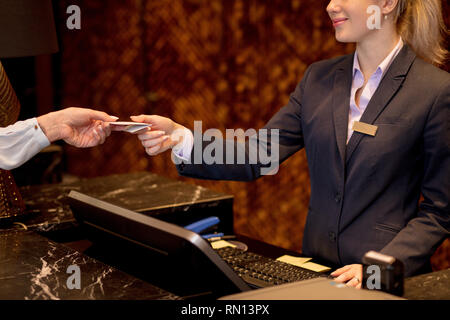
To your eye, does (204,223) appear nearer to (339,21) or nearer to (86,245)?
(86,245)

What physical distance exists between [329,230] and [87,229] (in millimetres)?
872

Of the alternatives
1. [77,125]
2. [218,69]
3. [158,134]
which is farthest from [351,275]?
[218,69]

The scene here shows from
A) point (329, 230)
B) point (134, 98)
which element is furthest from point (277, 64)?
point (329, 230)

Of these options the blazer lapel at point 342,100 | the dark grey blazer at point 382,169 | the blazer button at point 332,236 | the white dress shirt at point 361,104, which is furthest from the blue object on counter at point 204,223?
the blazer lapel at point 342,100

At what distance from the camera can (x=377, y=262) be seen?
1.23 meters

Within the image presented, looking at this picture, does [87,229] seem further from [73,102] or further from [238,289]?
[73,102]

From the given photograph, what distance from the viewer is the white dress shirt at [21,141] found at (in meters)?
1.84

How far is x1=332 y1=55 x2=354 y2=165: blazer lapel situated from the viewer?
2109 millimetres

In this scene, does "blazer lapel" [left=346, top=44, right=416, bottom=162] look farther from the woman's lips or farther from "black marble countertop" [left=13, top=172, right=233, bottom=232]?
"black marble countertop" [left=13, top=172, right=233, bottom=232]

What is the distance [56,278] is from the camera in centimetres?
147

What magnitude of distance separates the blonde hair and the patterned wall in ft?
6.34

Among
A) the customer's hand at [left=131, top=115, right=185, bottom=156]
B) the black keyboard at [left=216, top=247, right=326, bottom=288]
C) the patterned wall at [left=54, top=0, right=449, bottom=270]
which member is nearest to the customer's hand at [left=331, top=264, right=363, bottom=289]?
the black keyboard at [left=216, top=247, right=326, bottom=288]

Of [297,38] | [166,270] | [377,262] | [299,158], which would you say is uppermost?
[297,38]

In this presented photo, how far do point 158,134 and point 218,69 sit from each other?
3.10 metres
